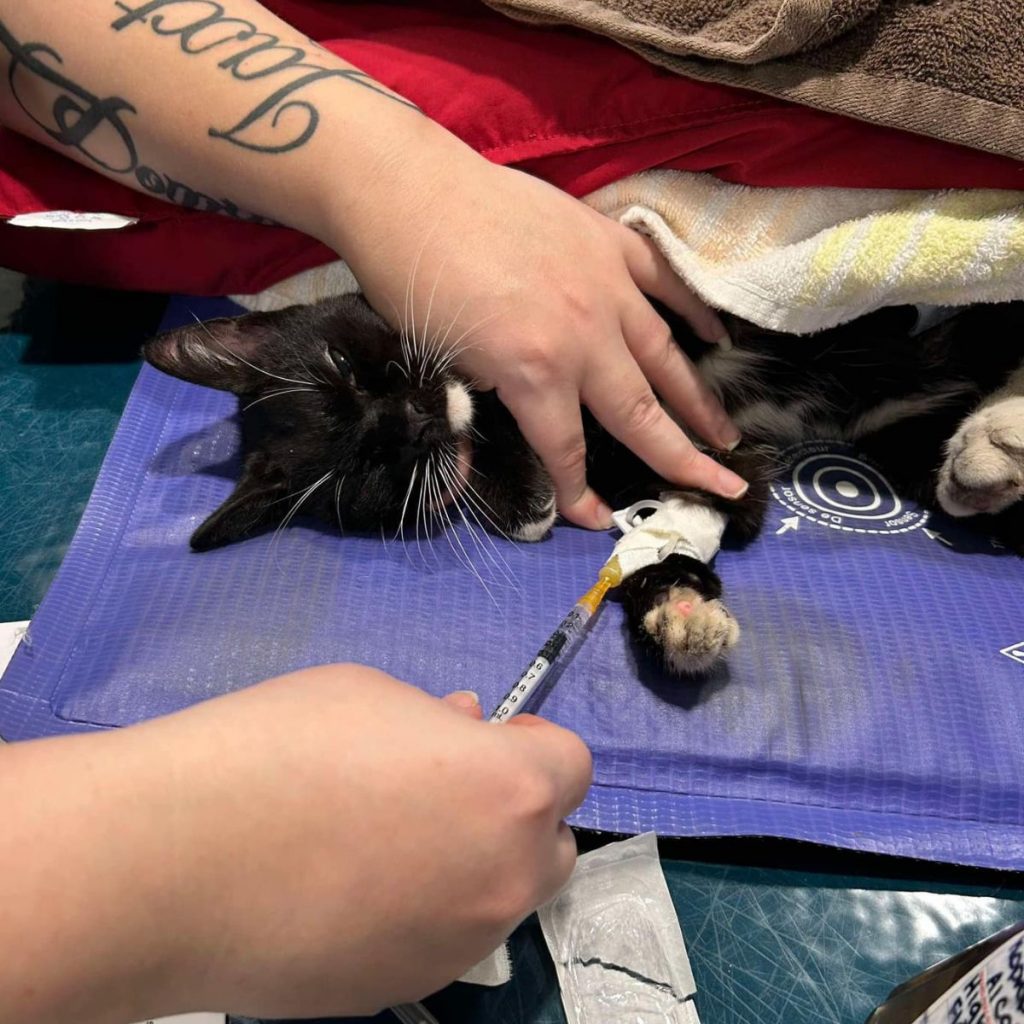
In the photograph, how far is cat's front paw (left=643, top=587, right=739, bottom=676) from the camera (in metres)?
0.77

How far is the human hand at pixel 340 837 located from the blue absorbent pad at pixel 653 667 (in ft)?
0.92

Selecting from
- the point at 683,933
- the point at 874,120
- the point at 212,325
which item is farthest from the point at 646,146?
the point at 683,933

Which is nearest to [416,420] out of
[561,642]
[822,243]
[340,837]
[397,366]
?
[397,366]

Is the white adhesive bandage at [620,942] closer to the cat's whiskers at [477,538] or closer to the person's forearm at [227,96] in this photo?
the cat's whiskers at [477,538]

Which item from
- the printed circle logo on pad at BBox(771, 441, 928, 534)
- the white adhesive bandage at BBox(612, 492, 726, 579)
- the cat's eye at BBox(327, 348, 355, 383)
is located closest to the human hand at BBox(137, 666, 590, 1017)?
the white adhesive bandage at BBox(612, 492, 726, 579)

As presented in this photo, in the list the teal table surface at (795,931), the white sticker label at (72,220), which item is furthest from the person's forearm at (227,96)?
the teal table surface at (795,931)

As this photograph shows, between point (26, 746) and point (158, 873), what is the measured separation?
104 mm

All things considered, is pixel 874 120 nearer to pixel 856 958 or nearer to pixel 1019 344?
pixel 1019 344

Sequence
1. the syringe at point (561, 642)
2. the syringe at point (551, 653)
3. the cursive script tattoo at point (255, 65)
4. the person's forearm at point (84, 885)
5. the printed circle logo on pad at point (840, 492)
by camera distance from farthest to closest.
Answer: the printed circle logo on pad at point (840, 492), the cursive script tattoo at point (255, 65), the syringe at point (561, 642), the syringe at point (551, 653), the person's forearm at point (84, 885)

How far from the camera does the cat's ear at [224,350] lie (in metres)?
0.89

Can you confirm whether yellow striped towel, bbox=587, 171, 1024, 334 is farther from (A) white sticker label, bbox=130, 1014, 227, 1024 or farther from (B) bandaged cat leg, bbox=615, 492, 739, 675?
(A) white sticker label, bbox=130, 1014, 227, 1024

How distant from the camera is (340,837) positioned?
1.40ft

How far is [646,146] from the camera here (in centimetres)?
85

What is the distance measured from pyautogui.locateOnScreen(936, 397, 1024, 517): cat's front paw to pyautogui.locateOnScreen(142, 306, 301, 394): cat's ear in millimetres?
796
